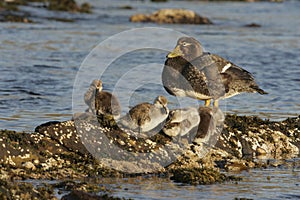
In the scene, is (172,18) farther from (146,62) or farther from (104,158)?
(104,158)

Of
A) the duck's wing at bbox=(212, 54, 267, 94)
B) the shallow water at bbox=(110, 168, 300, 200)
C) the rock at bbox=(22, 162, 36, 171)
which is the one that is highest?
the duck's wing at bbox=(212, 54, 267, 94)

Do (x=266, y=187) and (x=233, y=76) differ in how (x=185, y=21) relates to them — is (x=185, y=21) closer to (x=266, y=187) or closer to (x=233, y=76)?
(x=233, y=76)

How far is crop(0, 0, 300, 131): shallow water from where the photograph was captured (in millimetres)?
11367

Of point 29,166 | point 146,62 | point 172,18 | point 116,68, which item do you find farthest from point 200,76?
point 172,18

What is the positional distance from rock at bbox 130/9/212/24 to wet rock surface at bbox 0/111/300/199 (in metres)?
18.3

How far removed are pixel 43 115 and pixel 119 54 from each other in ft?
23.9

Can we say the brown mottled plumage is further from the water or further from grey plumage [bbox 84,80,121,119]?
the water

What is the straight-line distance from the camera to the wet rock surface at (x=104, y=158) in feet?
22.2

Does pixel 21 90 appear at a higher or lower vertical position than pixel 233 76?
lower

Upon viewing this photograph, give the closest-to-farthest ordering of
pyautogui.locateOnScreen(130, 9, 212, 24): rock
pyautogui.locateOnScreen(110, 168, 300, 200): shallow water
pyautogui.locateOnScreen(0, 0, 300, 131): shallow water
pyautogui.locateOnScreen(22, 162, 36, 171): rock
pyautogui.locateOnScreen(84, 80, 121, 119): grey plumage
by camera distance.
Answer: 1. pyautogui.locateOnScreen(110, 168, 300, 200): shallow water
2. pyautogui.locateOnScreen(22, 162, 36, 171): rock
3. pyautogui.locateOnScreen(84, 80, 121, 119): grey plumage
4. pyautogui.locateOnScreen(0, 0, 300, 131): shallow water
5. pyautogui.locateOnScreen(130, 9, 212, 24): rock

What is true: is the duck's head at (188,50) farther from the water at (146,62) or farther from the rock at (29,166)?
the rock at (29,166)

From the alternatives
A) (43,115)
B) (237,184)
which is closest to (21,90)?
(43,115)

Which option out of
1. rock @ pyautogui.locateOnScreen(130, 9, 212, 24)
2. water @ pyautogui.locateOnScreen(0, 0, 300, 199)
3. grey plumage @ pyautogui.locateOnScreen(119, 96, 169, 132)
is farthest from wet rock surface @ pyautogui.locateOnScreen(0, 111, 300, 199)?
rock @ pyautogui.locateOnScreen(130, 9, 212, 24)

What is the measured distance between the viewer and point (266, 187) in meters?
7.08
